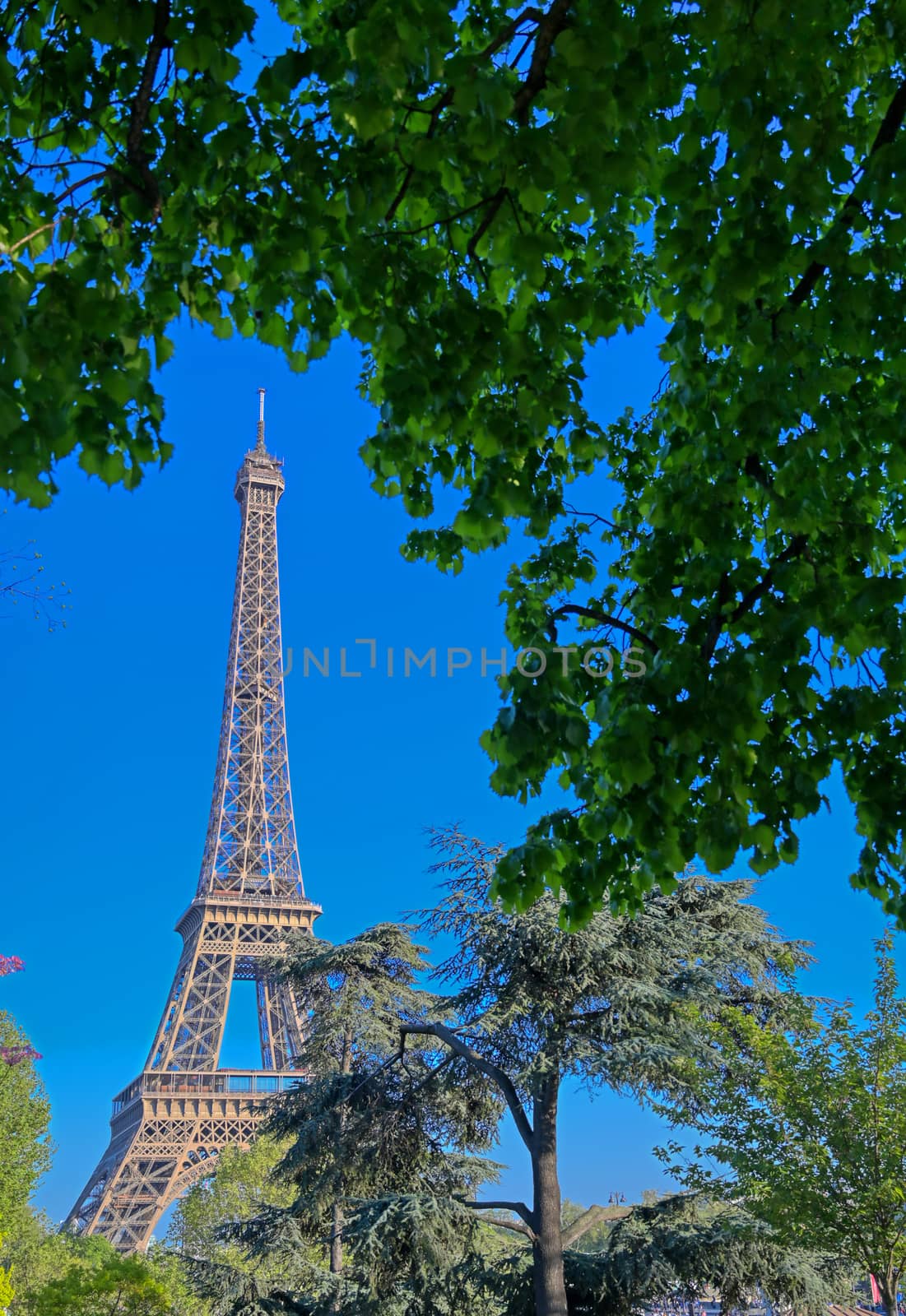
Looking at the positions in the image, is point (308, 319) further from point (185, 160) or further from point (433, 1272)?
point (433, 1272)

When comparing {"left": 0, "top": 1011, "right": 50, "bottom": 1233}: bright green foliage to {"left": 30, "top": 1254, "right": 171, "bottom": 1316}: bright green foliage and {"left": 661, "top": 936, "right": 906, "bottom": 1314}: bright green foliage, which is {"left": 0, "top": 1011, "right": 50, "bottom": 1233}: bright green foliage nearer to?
{"left": 30, "top": 1254, "right": 171, "bottom": 1316}: bright green foliage

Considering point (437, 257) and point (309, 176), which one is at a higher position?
point (437, 257)

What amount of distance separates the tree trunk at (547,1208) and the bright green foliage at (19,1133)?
726 inches

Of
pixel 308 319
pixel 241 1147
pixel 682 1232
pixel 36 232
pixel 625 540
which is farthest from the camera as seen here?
pixel 241 1147

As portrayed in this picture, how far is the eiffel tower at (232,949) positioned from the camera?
40938 mm

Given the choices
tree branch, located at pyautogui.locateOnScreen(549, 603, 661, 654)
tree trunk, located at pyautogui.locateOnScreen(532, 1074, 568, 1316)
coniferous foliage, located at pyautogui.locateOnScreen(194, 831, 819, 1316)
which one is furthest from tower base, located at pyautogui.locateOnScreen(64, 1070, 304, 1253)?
tree branch, located at pyautogui.locateOnScreen(549, 603, 661, 654)

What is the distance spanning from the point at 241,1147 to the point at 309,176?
40191 millimetres

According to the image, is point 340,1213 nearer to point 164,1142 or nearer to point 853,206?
point 853,206

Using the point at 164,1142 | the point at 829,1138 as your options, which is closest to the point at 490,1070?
the point at 829,1138

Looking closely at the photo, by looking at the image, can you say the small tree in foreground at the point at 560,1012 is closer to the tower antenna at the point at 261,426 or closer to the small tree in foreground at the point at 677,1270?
the small tree in foreground at the point at 677,1270

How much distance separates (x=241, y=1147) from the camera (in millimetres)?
38875

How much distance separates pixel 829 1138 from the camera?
40.2 feet

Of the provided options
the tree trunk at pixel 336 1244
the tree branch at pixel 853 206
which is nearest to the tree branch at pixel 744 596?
the tree branch at pixel 853 206

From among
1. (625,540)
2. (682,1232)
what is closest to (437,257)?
(625,540)
